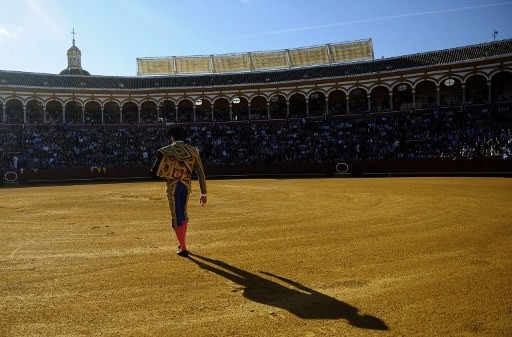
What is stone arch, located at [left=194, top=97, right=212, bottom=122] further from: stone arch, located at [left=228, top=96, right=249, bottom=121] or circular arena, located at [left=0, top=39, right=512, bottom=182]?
stone arch, located at [left=228, top=96, right=249, bottom=121]

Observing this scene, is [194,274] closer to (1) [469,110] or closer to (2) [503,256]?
(2) [503,256]

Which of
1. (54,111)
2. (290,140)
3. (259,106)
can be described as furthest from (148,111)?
(290,140)

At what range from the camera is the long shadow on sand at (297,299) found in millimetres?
2912

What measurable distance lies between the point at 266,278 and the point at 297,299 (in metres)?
0.66

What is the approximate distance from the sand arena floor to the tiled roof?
95.4ft

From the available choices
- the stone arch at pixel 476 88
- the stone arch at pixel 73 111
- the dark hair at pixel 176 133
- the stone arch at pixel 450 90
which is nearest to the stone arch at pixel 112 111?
the stone arch at pixel 73 111

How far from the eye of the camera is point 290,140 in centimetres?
3334

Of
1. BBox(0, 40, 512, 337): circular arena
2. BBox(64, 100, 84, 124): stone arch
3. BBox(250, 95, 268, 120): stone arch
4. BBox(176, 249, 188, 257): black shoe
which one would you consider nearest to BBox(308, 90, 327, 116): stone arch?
BBox(250, 95, 268, 120): stone arch

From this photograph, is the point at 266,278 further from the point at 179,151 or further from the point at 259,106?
the point at 259,106

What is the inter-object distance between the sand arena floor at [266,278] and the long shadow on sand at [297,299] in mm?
15

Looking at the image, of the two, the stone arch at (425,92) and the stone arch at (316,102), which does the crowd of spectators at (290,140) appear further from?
the stone arch at (425,92)

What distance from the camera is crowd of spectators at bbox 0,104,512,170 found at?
27016 mm

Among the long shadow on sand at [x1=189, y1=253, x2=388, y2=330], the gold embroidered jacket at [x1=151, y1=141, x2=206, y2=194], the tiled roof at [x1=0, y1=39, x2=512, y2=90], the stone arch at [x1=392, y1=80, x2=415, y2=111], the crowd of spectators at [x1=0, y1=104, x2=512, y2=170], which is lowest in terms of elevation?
the long shadow on sand at [x1=189, y1=253, x2=388, y2=330]

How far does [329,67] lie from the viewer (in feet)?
123
